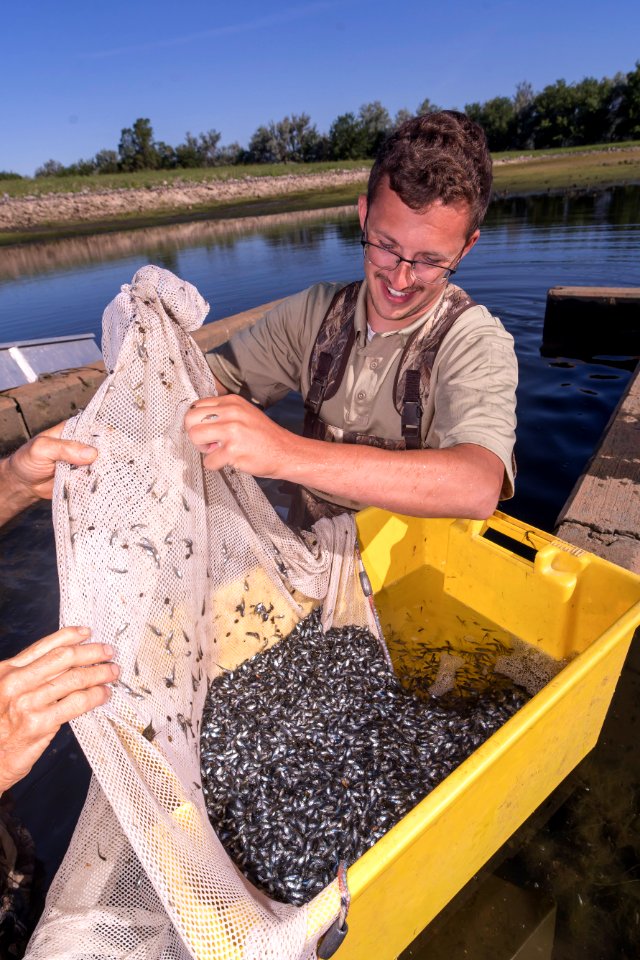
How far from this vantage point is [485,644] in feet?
9.42

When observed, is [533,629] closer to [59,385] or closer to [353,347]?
[353,347]

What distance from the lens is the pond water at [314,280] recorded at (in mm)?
2930

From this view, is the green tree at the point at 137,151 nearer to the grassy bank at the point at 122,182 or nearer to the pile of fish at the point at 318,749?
the grassy bank at the point at 122,182

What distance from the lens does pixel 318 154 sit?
84.9 meters

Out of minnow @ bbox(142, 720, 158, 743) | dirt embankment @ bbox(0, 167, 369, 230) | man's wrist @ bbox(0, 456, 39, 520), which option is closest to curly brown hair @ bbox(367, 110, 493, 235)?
man's wrist @ bbox(0, 456, 39, 520)

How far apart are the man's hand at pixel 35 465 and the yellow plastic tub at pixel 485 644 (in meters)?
1.41

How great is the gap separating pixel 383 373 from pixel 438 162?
969 millimetres

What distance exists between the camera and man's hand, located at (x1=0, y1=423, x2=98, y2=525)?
1728 millimetres

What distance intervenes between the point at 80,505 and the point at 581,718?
2.01 m

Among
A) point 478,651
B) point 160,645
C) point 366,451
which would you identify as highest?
point 366,451

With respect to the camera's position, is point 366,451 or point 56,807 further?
point 56,807

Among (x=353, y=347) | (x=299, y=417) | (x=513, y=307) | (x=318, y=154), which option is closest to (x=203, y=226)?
(x=513, y=307)

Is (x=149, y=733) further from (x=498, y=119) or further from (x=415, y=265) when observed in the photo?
(x=498, y=119)

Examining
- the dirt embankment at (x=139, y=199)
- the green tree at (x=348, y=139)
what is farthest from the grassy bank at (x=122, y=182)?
the green tree at (x=348, y=139)
